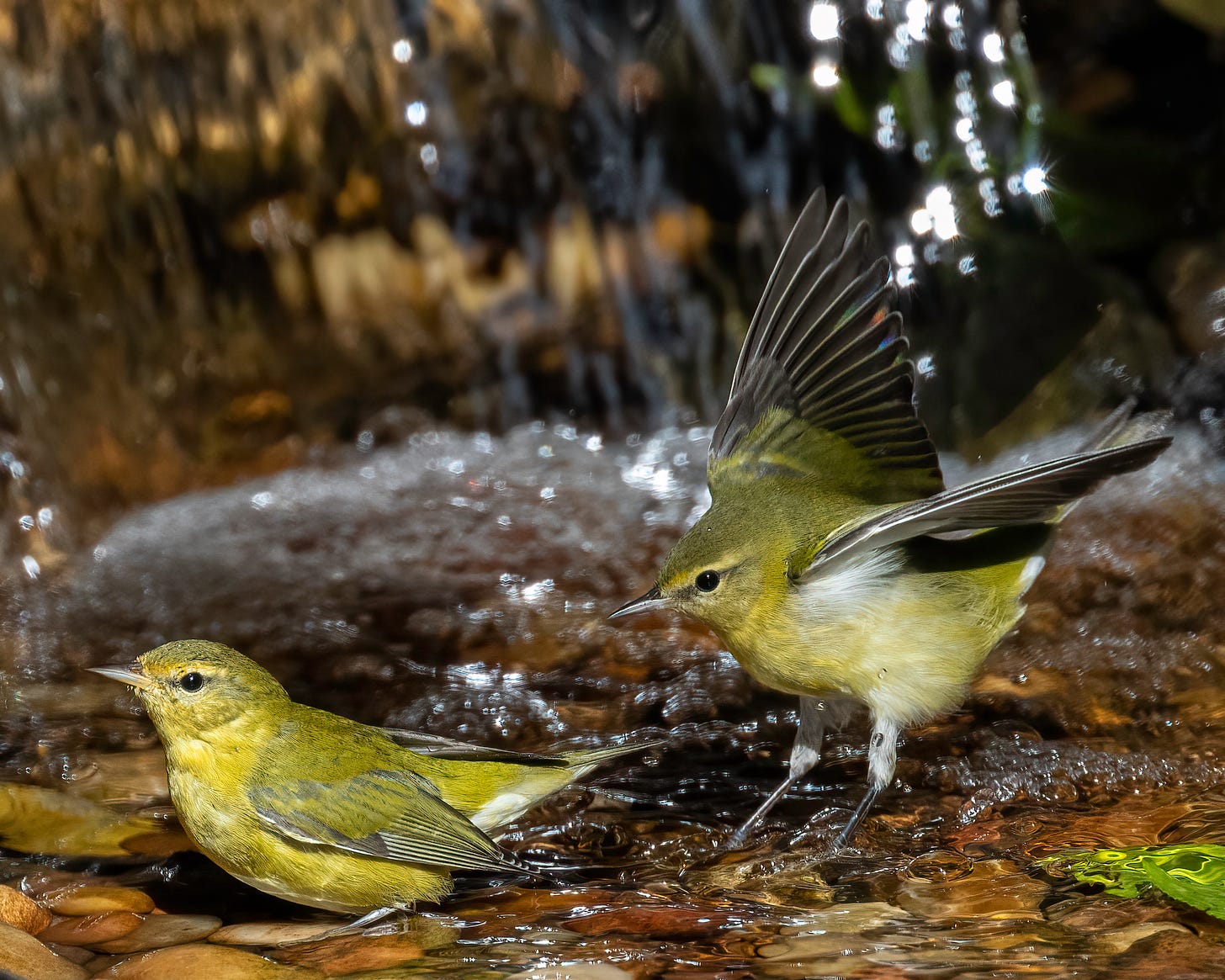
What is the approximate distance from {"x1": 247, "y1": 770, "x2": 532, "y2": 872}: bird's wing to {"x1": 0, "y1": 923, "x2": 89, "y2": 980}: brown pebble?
0.53 metres

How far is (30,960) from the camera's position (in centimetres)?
292

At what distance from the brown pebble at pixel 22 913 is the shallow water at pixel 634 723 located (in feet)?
0.78

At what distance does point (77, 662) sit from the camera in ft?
17.3

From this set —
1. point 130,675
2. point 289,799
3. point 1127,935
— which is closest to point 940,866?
point 1127,935

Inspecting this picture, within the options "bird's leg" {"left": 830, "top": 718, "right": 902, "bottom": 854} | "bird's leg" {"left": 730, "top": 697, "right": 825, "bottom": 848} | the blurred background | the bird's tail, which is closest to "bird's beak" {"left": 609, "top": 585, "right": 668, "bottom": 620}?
the bird's tail

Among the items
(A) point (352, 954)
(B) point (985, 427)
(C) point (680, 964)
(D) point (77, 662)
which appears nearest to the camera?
(C) point (680, 964)

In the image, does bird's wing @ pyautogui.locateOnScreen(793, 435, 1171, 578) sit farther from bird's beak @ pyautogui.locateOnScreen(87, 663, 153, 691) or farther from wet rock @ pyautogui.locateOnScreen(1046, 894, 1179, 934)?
bird's beak @ pyautogui.locateOnScreen(87, 663, 153, 691)

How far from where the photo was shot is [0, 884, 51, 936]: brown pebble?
3.21 m

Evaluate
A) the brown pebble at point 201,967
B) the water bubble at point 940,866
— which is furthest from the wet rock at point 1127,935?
the brown pebble at point 201,967

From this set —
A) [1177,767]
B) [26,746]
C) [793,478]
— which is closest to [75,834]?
[26,746]

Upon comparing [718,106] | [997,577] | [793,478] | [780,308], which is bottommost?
[997,577]

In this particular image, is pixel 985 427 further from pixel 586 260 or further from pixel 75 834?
pixel 75 834

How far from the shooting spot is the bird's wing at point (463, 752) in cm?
357

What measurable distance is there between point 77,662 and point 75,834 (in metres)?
1.65
